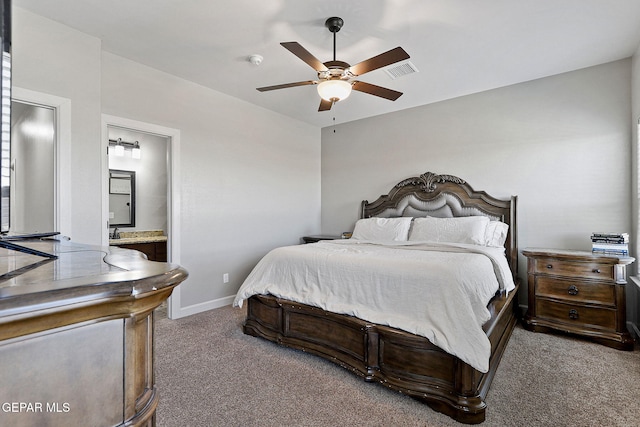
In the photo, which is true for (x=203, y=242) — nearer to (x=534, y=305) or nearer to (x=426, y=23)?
(x=426, y=23)

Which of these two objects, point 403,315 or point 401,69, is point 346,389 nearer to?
point 403,315

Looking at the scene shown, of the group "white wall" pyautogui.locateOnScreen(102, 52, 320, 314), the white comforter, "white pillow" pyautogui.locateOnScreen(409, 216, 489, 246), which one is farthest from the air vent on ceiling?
"white wall" pyautogui.locateOnScreen(102, 52, 320, 314)

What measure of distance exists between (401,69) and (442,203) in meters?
1.82

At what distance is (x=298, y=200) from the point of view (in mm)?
5207

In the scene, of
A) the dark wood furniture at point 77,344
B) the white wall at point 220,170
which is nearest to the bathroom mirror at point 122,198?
the white wall at point 220,170

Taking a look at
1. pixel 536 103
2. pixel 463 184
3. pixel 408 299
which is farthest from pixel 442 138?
pixel 408 299

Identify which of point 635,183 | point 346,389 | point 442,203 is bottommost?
point 346,389

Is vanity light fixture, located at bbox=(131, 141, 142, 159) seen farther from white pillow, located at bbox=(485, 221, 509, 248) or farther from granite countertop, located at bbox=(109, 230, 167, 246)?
white pillow, located at bbox=(485, 221, 509, 248)

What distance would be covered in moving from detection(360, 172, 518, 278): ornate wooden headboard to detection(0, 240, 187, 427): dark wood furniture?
3.97 metres

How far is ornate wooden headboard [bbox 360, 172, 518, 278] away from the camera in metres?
3.70

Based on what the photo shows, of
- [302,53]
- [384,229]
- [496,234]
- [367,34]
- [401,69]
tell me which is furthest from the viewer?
[384,229]

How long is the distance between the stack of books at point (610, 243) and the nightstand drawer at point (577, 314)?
0.55m

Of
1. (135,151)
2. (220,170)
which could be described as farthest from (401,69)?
(135,151)

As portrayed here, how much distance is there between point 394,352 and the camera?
2127 mm
